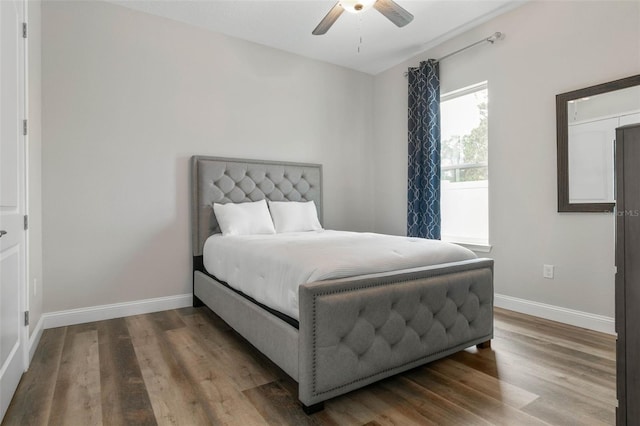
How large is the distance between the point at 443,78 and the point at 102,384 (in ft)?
→ 13.4

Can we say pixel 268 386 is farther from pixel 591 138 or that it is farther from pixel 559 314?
pixel 591 138

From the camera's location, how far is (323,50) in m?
4.12

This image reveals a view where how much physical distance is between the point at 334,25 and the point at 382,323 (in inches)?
120

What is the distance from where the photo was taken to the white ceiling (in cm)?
317

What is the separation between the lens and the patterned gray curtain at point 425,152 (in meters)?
3.86

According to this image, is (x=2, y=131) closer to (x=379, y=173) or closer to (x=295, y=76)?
(x=295, y=76)

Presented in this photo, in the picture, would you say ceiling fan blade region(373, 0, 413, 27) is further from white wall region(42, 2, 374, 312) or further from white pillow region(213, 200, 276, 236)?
white pillow region(213, 200, 276, 236)

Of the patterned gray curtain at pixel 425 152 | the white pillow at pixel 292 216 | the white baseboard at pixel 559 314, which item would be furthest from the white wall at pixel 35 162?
the white baseboard at pixel 559 314

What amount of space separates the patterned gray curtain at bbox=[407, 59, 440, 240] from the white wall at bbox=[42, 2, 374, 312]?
1.46 m

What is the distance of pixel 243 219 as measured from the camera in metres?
3.35

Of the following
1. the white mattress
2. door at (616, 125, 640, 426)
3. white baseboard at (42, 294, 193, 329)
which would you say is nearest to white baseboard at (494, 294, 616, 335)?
the white mattress

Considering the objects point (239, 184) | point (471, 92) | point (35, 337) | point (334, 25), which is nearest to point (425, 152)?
point (471, 92)

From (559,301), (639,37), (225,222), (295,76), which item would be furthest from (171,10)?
(559,301)

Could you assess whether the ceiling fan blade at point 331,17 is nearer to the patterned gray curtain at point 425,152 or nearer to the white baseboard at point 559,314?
the patterned gray curtain at point 425,152
